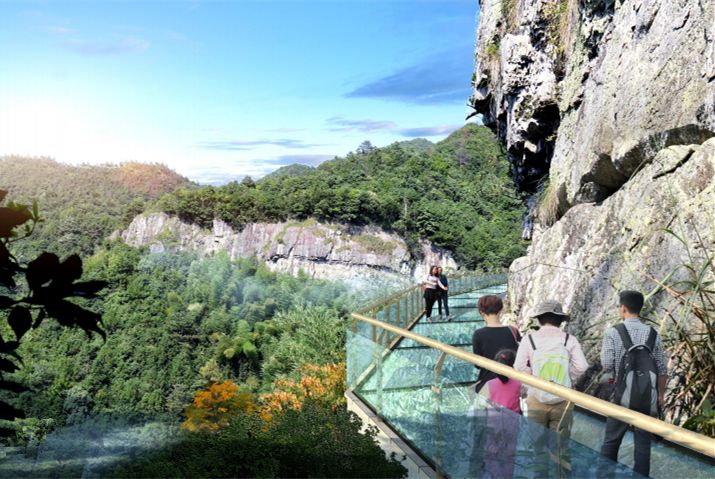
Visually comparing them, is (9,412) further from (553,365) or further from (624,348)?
(624,348)

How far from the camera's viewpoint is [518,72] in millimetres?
14680

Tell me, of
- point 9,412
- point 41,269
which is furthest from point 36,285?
point 9,412

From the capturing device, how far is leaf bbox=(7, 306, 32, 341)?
4.51 feet

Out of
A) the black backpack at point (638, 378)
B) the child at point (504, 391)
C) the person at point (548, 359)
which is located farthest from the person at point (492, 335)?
the black backpack at point (638, 378)

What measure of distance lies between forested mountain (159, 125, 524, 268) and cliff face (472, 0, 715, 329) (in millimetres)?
65136

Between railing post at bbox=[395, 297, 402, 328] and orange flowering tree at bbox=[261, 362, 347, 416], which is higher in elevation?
railing post at bbox=[395, 297, 402, 328]

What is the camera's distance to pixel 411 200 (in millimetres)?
95000

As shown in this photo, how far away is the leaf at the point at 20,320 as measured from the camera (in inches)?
54.2

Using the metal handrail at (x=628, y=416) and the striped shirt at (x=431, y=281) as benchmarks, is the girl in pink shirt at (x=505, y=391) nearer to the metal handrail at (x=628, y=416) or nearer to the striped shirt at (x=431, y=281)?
the metal handrail at (x=628, y=416)

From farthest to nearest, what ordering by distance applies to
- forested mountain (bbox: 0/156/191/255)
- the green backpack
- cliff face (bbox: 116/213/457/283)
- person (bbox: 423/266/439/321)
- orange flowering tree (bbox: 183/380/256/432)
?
forested mountain (bbox: 0/156/191/255), cliff face (bbox: 116/213/457/283), person (bbox: 423/266/439/321), orange flowering tree (bbox: 183/380/256/432), the green backpack

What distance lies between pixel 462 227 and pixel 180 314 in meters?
44.3

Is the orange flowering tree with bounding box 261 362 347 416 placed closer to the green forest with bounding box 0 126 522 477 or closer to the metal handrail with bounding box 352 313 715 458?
the green forest with bounding box 0 126 522 477

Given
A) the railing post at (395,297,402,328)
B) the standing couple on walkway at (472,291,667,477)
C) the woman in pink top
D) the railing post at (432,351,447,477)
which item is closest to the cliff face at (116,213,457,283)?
the railing post at (395,297,402,328)

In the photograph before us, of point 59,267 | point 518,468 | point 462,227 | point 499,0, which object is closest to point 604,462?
point 518,468
